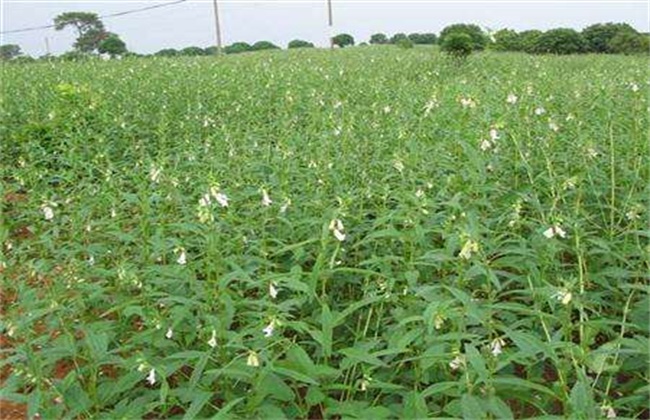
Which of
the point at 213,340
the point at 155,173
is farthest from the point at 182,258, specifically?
the point at 155,173

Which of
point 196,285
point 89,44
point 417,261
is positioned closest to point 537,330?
point 417,261

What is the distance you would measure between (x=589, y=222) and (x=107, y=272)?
214 cm

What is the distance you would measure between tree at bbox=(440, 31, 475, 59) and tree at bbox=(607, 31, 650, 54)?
7665mm

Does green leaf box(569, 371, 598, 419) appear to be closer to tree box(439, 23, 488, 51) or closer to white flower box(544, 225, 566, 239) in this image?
white flower box(544, 225, 566, 239)

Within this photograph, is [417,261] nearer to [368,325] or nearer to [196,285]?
[368,325]

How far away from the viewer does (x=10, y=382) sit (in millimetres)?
2164

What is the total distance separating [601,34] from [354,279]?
20.9 m

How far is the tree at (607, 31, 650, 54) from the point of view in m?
19.8

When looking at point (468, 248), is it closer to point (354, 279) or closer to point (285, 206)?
point (354, 279)

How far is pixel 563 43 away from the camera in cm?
2030

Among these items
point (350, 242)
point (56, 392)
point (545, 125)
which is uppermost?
point (545, 125)

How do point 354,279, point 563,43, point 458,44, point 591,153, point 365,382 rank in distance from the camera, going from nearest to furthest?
point 365,382 < point 354,279 < point 591,153 < point 458,44 < point 563,43

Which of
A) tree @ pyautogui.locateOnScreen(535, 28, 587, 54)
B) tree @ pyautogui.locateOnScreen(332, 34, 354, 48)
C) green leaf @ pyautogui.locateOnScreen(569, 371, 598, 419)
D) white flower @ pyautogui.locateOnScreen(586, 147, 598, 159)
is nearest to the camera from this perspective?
green leaf @ pyautogui.locateOnScreen(569, 371, 598, 419)

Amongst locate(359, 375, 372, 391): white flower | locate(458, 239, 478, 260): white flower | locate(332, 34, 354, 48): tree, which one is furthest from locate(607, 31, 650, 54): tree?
locate(359, 375, 372, 391): white flower
